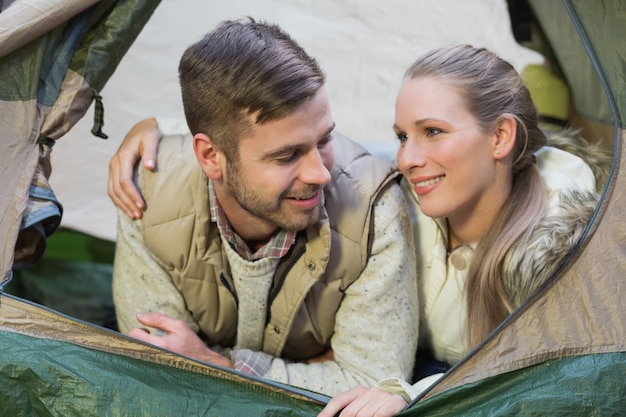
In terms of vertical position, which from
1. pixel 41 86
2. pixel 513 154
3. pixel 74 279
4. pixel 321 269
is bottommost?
pixel 74 279

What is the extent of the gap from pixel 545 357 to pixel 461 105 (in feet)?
1.41

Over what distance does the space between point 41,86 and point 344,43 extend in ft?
3.43

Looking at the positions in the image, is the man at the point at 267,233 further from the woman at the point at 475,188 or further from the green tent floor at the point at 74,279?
the green tent floor at the point at 74,279

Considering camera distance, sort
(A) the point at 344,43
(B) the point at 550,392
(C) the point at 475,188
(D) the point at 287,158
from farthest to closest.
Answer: (A) the point at 344,43 < (C) the point at 475,188 < (D) the point at 287,158 < (B) the point at 550,392

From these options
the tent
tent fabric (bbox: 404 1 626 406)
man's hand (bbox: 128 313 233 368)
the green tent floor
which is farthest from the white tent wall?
tent fabric (bbox: 404 1 626 406)

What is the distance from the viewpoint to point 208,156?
52.3 inches

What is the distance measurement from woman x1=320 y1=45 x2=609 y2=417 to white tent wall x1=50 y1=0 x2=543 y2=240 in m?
0.74

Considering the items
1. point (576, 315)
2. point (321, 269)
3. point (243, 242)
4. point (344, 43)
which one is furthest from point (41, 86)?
point (344, 43)

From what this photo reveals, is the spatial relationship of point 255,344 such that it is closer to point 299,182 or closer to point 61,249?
point 299,182

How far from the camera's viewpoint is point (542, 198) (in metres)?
1.38

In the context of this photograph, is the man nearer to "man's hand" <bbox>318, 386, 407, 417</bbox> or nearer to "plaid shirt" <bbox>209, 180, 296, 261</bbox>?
"plaid shirt" <bbox>209, 180, 296, 261</bbox>

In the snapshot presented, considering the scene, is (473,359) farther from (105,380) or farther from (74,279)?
(74,279)

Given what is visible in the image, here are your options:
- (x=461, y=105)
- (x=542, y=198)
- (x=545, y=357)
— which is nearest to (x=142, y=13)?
(x=461, y=105)

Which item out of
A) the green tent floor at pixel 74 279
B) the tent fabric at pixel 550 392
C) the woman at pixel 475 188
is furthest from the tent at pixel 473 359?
the green tent floor at pixel 74 279
